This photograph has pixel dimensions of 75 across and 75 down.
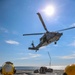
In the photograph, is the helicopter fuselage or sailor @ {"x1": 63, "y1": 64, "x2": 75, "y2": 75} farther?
the helicopter fuselage

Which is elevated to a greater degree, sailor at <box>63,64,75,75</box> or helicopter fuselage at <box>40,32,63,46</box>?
helicopter fuselage at <box>40,32,63,46</box>

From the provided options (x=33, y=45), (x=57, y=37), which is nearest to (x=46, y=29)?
(x=33, y=45)

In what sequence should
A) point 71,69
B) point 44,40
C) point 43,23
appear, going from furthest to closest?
1. point 43,23
2. point 44,40
3. point 71,69

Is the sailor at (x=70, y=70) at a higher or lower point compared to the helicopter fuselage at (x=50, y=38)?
lower

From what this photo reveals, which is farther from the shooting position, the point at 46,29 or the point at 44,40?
the point at 46,29

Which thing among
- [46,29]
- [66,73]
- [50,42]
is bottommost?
[66,73]

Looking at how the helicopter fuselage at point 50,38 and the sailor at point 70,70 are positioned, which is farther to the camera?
the helicopter fuselage at point 50,38

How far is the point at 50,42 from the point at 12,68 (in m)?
61.2

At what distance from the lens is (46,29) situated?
8306 cm

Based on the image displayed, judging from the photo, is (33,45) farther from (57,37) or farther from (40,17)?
(57,37)

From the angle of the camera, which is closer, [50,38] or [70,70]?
[70,70]

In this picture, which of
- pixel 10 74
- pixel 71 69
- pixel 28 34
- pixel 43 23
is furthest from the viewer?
pixel 43 23

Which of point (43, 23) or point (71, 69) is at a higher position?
point (43, 23)

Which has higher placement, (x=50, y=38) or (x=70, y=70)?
(x=50, y=38)
